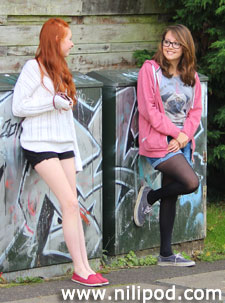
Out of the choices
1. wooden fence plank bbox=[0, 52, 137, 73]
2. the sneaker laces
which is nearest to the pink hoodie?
the sneaker laces

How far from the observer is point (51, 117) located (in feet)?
16.3

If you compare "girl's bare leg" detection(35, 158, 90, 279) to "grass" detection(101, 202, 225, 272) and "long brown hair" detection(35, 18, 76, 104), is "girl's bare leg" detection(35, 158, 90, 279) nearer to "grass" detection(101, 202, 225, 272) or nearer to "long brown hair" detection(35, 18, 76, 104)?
"long brown hair" detection(35, 18, 76, 104)

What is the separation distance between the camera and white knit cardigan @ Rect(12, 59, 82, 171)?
16.0ft

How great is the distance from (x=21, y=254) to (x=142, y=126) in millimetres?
1356

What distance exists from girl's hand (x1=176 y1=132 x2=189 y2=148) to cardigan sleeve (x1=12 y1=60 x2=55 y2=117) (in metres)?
1.15

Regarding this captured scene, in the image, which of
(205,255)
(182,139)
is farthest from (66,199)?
(205,255)

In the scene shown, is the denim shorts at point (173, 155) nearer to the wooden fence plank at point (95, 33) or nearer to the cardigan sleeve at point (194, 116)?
Answer: the cardigan sleeve at point (194, 116)

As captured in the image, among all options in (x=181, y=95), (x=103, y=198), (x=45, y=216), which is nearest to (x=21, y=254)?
(x=45, y=216)

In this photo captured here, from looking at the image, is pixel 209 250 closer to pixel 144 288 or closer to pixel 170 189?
pixel 170 189

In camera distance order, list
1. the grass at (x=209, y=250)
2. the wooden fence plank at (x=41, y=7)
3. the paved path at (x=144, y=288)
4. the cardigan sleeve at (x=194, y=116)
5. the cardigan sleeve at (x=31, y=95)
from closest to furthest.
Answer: the paved path at (x=144, y=288), the cardigan sleeve at (x=31, y=95), the cardigan sleeve at (x=194, y=116), the grass at (x=209, y=250), the wooden fence plank at (x=41, y=7)

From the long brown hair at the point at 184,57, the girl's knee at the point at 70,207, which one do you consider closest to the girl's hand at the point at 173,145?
the long brown hair at the point at 184,57

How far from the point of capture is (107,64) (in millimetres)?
7469

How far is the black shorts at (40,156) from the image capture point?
4.92 meters

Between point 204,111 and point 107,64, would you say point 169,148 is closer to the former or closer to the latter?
point 204,111
